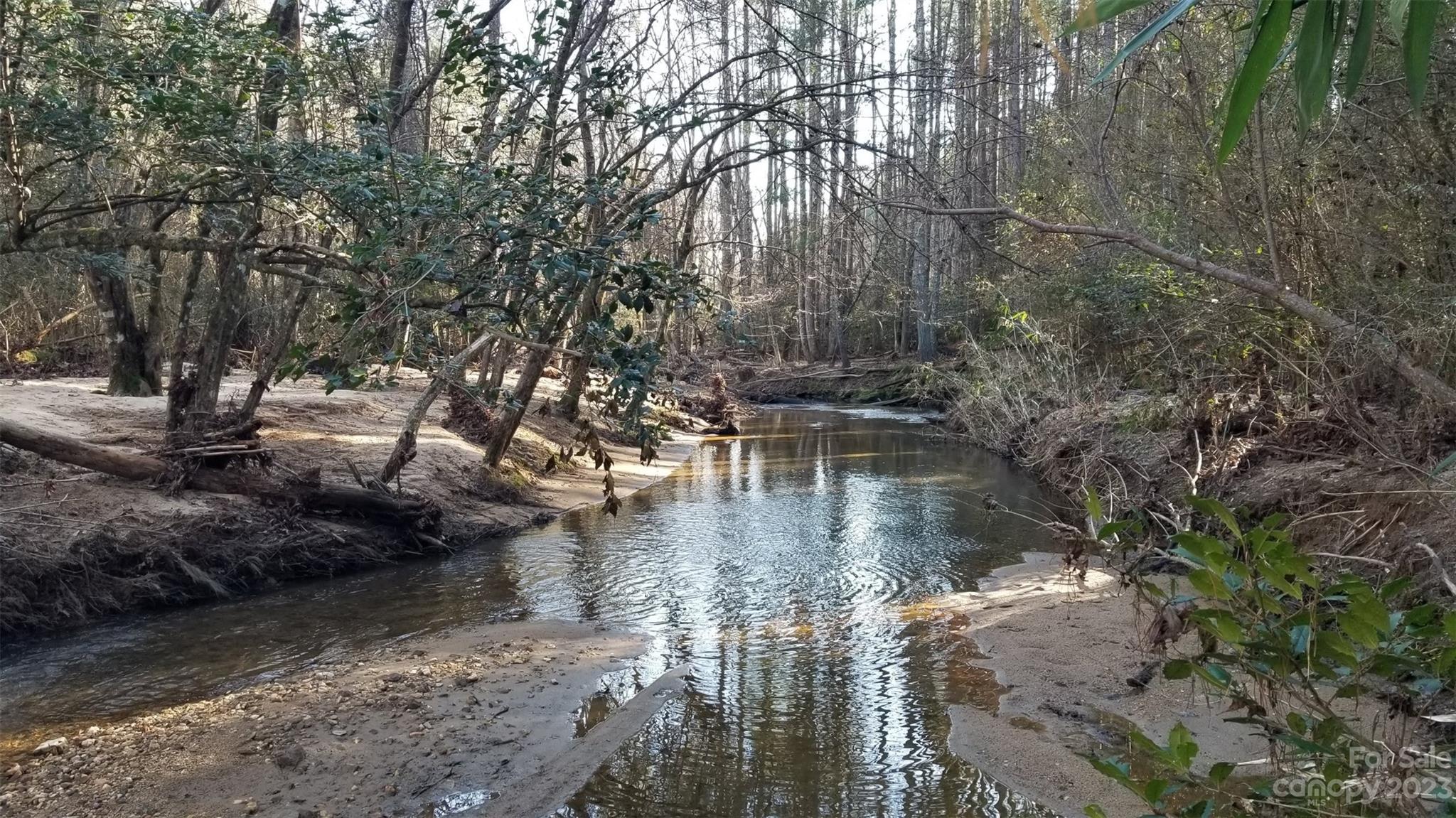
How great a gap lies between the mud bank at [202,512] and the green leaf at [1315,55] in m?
7.67

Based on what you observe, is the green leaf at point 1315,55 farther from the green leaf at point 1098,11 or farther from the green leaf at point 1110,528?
the green leaf at point 1110,528

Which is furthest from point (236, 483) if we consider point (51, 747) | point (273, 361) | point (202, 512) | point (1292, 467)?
point (1292, 467)

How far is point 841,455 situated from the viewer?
1648 centimetres

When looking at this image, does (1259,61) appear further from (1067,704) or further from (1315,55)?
(1067,704)

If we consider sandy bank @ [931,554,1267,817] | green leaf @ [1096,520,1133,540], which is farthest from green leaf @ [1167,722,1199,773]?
sandy bank @ [931,554,1267,817]

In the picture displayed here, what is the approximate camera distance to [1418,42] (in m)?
1.59

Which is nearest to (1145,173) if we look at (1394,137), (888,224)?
(1394,137)

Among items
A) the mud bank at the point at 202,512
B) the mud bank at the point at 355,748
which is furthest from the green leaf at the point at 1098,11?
the mud bank at the point at 202,512

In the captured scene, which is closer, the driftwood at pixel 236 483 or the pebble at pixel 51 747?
the pebble at pixel 51 747

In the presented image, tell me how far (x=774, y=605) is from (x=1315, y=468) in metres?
4.40

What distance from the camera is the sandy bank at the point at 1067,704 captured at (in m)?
4.32

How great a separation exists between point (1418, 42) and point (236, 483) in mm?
8763

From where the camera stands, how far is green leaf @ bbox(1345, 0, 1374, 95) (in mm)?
1624

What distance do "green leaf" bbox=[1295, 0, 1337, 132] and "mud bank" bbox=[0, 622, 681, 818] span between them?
3838 mm
